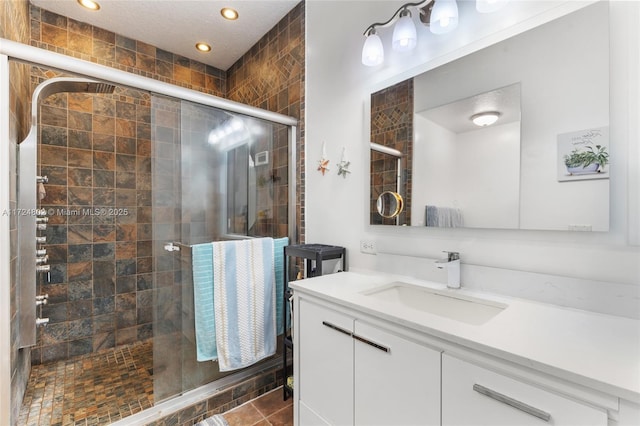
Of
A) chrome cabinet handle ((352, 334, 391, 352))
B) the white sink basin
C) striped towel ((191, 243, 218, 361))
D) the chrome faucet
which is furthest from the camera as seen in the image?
striped towel ((191, 243, 218, 361))

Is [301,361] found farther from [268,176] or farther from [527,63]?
[527,63]

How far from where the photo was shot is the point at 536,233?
3.67 ft

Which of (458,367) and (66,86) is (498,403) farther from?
(66,86)

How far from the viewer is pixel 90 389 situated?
1971mm

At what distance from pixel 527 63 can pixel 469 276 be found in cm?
90

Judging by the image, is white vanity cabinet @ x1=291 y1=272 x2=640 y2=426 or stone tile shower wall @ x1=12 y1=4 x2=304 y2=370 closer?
white vanity cabinet @ x1=291 y1=272 x2=640 y2=426

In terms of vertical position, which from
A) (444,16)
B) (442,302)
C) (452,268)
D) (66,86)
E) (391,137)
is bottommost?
(442,302)

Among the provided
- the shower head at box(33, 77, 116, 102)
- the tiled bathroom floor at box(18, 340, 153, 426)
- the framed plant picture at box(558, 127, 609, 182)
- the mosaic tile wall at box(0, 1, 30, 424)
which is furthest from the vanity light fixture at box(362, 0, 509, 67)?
the tiled bathroom floor at box(18, 340, 153, 426)

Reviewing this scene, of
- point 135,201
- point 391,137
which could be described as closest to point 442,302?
point 391,137

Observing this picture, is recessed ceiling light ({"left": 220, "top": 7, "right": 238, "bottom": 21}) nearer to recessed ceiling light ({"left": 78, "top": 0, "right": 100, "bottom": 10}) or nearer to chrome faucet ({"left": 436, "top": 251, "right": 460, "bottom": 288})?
recessed ceiling light ({"left": 78, "top": 0, "right": 100, "bottom": 10})

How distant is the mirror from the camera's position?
3.24 ft

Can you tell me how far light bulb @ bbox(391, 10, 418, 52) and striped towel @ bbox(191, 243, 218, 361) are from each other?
1534mm

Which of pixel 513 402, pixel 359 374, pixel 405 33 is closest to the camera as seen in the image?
pixel 513 402

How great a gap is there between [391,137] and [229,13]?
174cm
